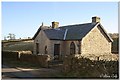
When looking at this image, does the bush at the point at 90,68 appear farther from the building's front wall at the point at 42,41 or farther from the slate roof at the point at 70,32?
the building's front wall at the point at 42,41

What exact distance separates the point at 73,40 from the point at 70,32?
60 cm

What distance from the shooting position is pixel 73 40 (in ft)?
35.4

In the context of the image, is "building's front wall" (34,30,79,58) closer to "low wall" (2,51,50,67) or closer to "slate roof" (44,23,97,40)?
"slate roof" (44,23,97,40)

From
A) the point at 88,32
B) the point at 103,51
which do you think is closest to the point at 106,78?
the point at 103,51

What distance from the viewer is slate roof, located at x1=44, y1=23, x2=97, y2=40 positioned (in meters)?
10.4

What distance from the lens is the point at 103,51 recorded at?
10125mm

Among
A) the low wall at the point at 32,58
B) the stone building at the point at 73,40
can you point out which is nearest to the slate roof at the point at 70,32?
the stone building at the point at 73,40

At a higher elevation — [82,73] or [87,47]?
[87,47]

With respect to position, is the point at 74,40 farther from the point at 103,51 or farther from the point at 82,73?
the point at 82,73

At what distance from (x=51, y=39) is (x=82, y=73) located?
3.63m

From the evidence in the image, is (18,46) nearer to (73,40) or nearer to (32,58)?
(32,58)

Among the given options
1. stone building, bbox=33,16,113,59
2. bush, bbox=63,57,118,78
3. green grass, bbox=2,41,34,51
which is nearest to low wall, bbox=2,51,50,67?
green grass, bbox=2,41,34,51

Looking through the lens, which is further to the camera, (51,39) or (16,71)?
(51,39)

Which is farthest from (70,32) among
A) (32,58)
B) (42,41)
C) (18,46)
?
(18,46)
